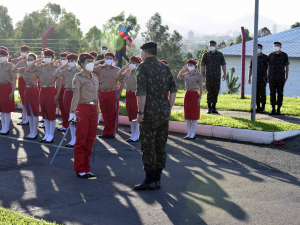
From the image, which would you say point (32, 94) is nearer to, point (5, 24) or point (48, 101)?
point (48, 101)

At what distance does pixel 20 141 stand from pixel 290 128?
21.6ft

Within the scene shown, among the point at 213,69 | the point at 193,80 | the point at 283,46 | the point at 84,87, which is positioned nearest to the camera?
the point at 84,87

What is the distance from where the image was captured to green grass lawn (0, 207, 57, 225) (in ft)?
13.8

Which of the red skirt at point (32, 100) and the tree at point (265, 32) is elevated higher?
the tree at point (265, 32)

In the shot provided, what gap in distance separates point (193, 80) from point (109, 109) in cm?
233

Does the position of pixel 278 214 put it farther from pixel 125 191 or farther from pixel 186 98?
pixel 186 98

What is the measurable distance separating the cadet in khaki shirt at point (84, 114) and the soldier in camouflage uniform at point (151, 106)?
1.15 meters

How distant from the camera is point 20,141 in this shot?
939cm

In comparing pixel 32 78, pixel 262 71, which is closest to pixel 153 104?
pixel 32 78

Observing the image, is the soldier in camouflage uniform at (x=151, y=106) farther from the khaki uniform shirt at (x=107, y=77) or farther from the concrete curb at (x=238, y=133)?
the khaki uniform shirt at (x=107, y=77)

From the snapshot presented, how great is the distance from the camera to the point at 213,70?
12.4 meters

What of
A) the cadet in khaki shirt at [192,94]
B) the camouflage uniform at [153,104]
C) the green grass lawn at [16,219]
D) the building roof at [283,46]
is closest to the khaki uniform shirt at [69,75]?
the cadet in khaki shirt at [192,94]

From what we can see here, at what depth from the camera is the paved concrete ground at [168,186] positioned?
465cm

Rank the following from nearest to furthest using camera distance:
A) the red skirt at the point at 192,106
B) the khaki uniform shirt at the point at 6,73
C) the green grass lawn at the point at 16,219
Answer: the green grass lawn at the point at 16,219 → the red skirt at the point at 192,106 → the khaki uniform shirt at the point at 6,73
